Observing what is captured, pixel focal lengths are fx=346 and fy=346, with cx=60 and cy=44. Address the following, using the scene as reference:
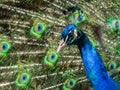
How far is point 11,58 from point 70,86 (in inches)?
22.1

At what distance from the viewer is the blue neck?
215cm

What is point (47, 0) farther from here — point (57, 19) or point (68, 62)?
point (68, 62)

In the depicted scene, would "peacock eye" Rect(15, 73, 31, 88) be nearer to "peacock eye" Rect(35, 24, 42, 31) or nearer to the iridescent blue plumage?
"peacock eye" Rect(35, 24, 42, 31)

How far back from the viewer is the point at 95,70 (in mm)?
2164

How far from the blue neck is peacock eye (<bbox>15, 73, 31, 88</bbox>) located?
81 cm

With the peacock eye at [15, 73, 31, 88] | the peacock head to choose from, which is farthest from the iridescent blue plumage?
the peacock eye at [15, 73, 31, 88]

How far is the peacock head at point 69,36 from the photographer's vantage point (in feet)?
6.66

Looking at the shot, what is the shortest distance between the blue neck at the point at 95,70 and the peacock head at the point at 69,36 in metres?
0.06

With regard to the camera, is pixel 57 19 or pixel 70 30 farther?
pixel 57 19

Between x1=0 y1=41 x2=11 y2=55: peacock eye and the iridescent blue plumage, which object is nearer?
the iridescent blue plumage

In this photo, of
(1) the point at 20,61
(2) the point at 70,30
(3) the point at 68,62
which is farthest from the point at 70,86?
(2) the point at 70,30

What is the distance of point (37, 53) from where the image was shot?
297 centimetres

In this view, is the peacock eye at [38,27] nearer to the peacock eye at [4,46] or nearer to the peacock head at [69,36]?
the peacock eye at [4,46]

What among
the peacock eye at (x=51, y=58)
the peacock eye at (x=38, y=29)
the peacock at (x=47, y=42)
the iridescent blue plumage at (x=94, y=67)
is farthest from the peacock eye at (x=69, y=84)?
the iridescent blue plumage at (x=94, y=67)
